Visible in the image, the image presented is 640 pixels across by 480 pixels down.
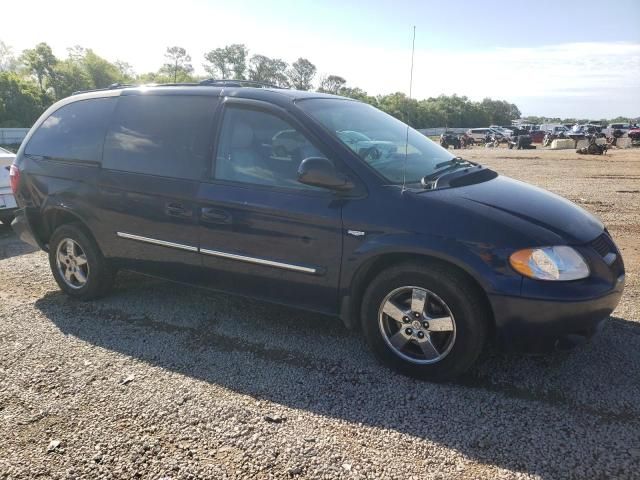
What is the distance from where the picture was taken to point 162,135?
399 cm

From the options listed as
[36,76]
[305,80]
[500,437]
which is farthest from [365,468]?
[305,80]

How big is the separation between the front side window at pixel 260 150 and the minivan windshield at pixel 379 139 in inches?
9.4

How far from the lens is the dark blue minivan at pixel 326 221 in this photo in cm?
290

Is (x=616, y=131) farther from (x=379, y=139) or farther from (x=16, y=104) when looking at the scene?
(x=16, y=104)

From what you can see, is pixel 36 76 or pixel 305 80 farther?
pixel 305 80

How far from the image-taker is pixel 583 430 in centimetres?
267

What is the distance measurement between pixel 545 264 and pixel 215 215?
2.22 meters

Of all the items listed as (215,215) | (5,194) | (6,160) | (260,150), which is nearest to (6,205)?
(5,194)

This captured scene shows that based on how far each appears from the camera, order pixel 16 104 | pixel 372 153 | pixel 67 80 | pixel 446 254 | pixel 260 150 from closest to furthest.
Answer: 1. pixel 446 254
2. pixel 372 153
3. pixel 260 150
4. pixel 16 104
5. pixel 67 80

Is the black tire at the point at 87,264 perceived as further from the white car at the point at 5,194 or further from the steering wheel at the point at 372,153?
the white car at the point at 5,194

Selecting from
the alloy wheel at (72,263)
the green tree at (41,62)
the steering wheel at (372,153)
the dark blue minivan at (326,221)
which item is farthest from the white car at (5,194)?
the green tree at (41,62)

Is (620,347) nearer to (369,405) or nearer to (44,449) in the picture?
(369,405)

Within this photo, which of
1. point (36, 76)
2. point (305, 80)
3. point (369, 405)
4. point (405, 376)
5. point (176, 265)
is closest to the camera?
point (369, 405)

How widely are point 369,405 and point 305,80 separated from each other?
272ft
